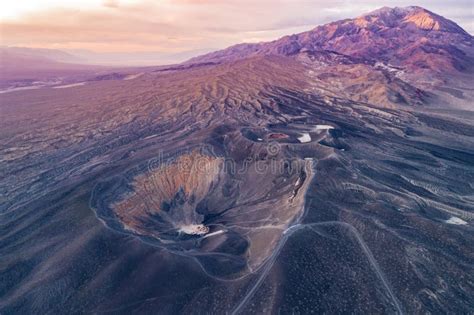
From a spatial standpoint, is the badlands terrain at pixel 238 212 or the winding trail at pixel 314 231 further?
the badlands terrain at pixel 238 212

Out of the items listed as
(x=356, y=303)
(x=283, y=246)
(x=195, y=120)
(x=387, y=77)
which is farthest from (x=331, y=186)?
(x=387, y=77)

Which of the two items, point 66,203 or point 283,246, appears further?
point 66,203

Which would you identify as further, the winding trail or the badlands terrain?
the badlands terrain

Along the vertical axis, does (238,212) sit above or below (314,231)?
below

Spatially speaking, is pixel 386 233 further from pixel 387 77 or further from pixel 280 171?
pixel 387 77

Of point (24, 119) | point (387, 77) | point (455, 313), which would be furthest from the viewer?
point (387, 77)

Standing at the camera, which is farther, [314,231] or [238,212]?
[238,212]

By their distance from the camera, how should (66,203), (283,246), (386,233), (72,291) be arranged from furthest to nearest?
(66,203), (386,233), (283,246), (72,291)

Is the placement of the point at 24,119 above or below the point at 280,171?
below
